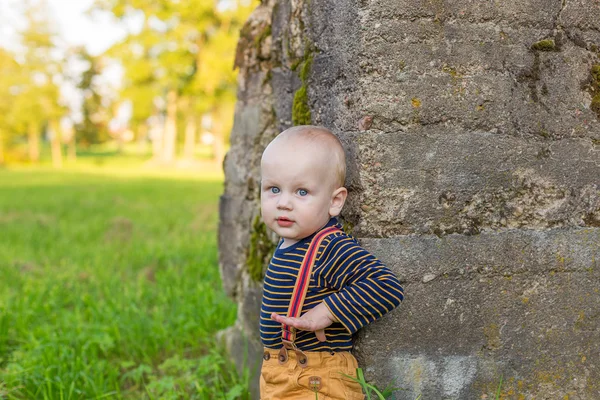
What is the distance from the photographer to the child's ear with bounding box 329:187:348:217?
75.3 inches

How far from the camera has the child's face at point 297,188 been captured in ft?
5.95

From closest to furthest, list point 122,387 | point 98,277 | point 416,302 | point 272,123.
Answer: point 416,302
point 272,123
point 122,387
point 98,277

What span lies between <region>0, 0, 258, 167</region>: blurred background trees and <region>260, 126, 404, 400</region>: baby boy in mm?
18981

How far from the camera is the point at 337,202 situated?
193 cm

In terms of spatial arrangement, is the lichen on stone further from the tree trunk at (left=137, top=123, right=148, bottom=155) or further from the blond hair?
the tree trunk at (left=137, top=123, right=148, bottom=155)

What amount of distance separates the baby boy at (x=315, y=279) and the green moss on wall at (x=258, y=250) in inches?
26.7

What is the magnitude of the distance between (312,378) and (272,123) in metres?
1.29

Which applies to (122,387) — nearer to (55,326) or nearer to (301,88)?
(55,326)

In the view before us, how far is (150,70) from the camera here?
84.2 ft

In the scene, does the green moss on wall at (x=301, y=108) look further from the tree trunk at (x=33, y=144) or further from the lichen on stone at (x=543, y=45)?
the tree trunk at (x=33, y=144)

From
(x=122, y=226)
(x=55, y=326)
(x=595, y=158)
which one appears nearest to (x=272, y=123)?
(x=595, y=158)

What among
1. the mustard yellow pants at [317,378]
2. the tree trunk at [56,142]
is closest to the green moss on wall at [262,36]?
the mustard yellow pants at [317,378]

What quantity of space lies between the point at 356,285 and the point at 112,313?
8.14 feet

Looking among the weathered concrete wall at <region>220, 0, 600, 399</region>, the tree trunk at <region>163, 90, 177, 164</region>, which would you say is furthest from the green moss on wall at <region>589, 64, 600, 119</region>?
the tree trunk at <region>163, 90, 177, 164</region>
